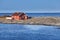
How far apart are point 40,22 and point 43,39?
101 feet

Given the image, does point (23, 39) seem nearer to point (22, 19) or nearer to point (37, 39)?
point (37, 39)

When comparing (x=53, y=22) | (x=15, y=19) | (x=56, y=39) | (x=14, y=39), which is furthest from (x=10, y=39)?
(x=15, y=19)

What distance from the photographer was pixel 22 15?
241 feet

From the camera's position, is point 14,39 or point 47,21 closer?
point 14,39

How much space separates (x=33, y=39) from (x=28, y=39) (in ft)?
2.01

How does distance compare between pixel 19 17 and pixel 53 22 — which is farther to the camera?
pixel 19 17

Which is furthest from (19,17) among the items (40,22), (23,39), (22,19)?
(23,39)

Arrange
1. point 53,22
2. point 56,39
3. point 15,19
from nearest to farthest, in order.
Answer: point 56,39 < point 53,22 < point 15,19

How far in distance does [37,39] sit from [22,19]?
3880 centimetres

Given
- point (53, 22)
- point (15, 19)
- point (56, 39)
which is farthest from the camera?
point (15, 19)

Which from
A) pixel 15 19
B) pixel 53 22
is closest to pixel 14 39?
pixel 53 22

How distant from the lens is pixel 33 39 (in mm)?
33219

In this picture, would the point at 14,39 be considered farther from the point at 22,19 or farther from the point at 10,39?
the point at 22,19

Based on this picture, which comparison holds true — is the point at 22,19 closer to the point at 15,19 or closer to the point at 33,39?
the point at 15,19
